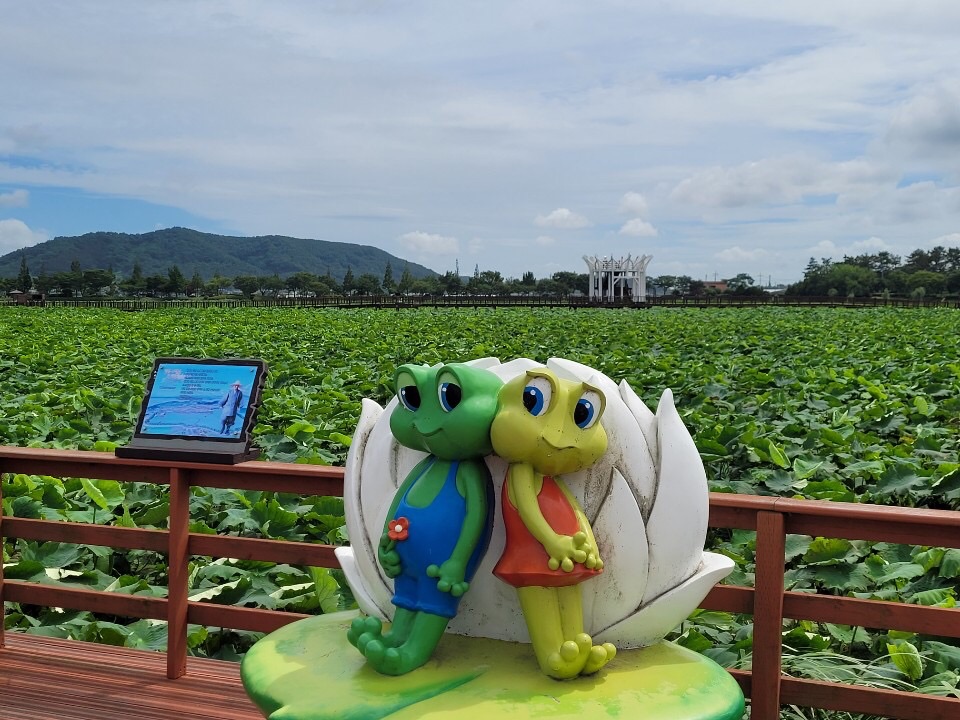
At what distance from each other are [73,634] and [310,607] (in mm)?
977

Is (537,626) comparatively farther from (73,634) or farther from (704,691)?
(73,634)

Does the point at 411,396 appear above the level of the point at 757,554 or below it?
above

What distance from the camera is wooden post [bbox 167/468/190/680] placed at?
315cm

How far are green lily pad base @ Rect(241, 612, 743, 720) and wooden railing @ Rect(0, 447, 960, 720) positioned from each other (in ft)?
1.40

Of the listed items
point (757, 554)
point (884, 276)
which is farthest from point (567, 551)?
point (884, 276)

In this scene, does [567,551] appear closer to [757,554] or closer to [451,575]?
[451,575]

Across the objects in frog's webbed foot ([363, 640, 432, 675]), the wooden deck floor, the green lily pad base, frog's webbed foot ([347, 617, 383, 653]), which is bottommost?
the wooden deck floor

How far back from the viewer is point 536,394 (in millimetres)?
2047

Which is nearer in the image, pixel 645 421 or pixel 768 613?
pixel 645 421

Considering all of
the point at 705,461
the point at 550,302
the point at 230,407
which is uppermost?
the point at 550,302

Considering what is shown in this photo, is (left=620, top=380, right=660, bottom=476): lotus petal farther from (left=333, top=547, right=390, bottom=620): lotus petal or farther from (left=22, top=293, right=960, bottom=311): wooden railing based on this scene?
(left=22, top=293, right=960, bottom=311): wooden railing

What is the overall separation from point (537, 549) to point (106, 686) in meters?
1.86

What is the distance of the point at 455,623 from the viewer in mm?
2240

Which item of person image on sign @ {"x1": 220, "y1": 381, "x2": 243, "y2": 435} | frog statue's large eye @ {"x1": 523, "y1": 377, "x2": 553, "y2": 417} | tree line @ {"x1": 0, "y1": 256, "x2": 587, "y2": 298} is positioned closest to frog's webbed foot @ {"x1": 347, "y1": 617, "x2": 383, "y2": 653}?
frog statue's large eye @ {"x1": 523, "y1": 377, "x2": 553, "y2": 417}
